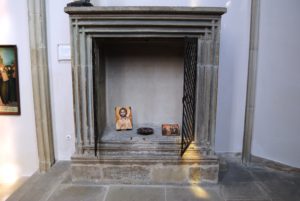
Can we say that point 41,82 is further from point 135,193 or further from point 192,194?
point 192,194

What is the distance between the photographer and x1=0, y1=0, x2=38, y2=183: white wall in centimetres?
238

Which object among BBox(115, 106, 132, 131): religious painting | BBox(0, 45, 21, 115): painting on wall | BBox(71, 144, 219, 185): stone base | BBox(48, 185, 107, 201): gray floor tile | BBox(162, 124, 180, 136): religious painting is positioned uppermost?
BBox(0, 45, 21, 115): painting on wall

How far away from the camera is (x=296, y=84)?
227 centimetres

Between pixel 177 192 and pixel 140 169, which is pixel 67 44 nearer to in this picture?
pixel 140 169

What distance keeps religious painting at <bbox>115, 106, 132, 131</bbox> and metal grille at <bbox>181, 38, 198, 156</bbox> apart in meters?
0.64

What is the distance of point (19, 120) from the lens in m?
2.54

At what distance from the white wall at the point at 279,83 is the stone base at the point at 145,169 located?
80cm

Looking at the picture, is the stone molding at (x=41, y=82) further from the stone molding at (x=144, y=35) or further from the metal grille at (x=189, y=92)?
the metal grille at (x=189, y=92)

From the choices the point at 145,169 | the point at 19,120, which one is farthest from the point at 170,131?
the point at 19,120

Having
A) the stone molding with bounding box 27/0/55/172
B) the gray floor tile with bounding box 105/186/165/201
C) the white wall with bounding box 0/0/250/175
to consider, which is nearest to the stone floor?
the gray floor tile with bounding box 105/186/165/201

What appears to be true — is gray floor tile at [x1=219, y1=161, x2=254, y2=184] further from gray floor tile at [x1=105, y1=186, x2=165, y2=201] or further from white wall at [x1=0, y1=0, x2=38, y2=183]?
white wall at [x1=0, y1=0, x2=38, y2=183]

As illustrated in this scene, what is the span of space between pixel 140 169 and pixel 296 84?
5.58 feet

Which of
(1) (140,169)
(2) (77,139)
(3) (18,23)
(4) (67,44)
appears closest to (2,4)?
(3) (18,23)

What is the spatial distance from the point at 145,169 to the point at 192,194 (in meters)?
0.44
